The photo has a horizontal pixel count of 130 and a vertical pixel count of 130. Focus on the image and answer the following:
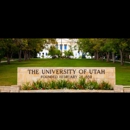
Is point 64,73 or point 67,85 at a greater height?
point 64,73

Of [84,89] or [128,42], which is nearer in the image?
[84,89]

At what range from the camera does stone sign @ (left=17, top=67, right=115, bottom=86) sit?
1734 cm

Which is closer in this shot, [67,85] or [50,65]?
[67,85]

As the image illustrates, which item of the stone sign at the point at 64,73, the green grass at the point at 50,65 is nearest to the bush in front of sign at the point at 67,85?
the stone sign at the point at 64,73

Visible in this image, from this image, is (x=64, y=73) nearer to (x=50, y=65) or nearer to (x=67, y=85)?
(x=67, y=85)

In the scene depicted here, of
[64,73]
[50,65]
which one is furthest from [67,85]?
[50,65]

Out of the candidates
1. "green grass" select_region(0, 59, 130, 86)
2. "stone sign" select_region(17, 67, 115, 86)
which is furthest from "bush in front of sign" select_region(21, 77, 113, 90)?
"green grass" select_region(0, 59, 130, 86)

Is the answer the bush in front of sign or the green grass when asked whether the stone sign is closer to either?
the bush in front of sign

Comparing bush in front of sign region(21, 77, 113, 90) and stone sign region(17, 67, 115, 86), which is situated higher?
stone sign region(17, 67, 115, 86)

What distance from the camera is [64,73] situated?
17.4 m
